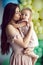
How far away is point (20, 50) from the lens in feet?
3.24

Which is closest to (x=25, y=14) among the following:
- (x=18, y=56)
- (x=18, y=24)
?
(x=18, y=24)

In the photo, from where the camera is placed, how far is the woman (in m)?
0.98

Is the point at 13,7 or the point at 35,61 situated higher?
the point at 13,7

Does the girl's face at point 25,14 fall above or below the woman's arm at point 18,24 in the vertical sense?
above

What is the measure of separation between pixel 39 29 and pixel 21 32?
113 millimetres

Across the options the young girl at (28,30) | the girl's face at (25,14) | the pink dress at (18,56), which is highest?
the girl's face at (25,14)

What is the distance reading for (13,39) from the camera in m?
0.97

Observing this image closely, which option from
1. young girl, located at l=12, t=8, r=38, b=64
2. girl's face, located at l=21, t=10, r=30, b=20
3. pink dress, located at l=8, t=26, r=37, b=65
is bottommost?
pink dress, located at l=8, t=26, r=37, b=65

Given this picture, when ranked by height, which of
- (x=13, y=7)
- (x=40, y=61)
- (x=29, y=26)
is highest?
(x=13, y=7)

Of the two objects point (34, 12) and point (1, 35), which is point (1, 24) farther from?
point (34, 12)

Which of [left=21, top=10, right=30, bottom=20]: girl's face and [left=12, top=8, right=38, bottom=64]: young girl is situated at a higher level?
[left=21, top=10, right=30, bottom=20]: girl's face

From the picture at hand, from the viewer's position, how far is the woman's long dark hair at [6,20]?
1.00 metres

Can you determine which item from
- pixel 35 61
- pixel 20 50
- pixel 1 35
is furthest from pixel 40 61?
pixel 1 35

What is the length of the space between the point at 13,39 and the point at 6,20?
5.1 inches
